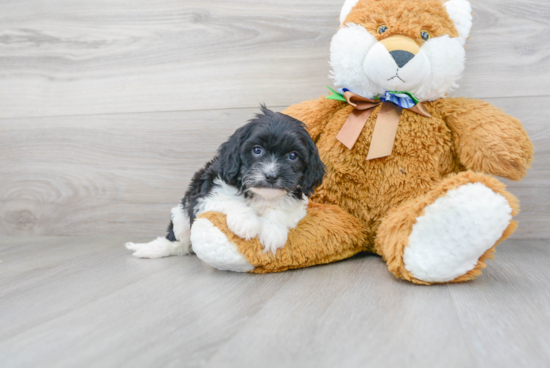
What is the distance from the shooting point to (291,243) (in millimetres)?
1173

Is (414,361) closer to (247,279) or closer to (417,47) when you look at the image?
(247,279)

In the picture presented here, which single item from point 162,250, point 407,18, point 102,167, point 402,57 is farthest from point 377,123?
point 102,167

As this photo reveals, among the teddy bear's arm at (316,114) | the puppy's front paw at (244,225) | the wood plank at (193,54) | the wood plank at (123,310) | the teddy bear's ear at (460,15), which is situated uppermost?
the teddy bear's ear at (460,15)

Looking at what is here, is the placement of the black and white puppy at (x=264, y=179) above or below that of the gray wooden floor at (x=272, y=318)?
above

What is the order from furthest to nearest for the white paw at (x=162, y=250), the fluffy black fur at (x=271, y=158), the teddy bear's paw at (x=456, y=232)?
1. the white paw at (x=162, y=250)
2. the fluffy black fur at (x=271, y=158)
3. the teddy bear's paw at (x=456, y=232)

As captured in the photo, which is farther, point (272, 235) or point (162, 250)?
point (162, 250)

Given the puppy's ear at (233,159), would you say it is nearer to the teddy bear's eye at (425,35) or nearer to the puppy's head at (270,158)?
the puppy's head at (270,158)

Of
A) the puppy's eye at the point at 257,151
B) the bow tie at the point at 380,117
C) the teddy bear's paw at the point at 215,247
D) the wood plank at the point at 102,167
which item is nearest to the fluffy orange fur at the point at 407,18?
the bow tie at the point at 380,117

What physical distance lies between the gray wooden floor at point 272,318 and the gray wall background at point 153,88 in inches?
23.9

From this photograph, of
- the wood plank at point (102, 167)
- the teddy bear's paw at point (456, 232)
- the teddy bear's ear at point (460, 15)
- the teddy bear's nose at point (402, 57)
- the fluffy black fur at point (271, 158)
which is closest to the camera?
the teddy bear's paw at point (456, 232)

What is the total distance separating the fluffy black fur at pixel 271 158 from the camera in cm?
107

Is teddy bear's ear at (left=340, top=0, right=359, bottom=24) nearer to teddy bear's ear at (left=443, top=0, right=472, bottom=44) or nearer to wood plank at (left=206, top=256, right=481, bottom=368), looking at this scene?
teddy bear's ear at (left=443, top=0, right=472, bottom=44)

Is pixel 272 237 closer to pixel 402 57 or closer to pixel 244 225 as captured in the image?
pixel 244 225

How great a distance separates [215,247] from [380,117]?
62 centimetres
